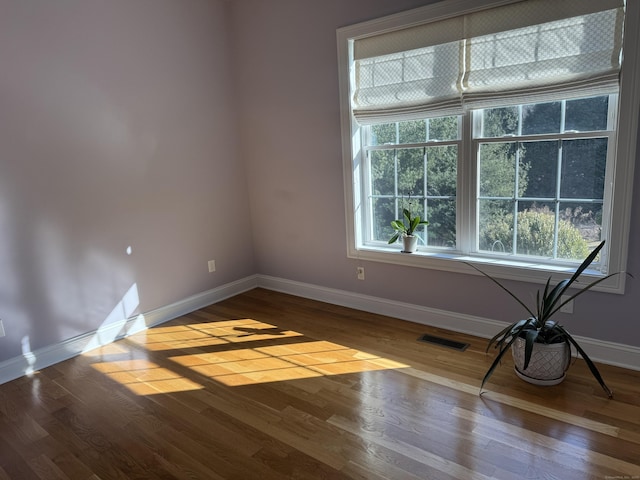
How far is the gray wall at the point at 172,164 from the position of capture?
2.79 m

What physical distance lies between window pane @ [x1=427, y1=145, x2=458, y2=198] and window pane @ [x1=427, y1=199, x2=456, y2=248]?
0.25ft

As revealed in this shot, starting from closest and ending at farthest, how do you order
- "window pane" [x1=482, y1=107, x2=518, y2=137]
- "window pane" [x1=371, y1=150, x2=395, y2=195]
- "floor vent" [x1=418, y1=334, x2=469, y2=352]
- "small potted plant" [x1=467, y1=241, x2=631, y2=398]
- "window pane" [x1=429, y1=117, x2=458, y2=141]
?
"small potted plant" [x1=467, y1=241, x2=631, y2=398] → "window pane" [x1=482, y1=107, x2=518, y2=137] → "floor vent" [x1=418, y1=334, x2=469, y2=352] → "window pane" [x1=429, y1=117, x2=458, y2=141] → "window pane" [x1=371, y1=150, x2=395, y2=195]

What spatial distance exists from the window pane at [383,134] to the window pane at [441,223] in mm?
590

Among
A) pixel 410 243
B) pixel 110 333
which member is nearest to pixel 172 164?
pixel 110 333

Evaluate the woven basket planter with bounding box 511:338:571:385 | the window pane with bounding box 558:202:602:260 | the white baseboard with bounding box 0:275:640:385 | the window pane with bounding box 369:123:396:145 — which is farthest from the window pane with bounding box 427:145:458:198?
the woven basket planter with bounding box 511:338:571:385

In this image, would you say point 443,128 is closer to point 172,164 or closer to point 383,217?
point 383,217

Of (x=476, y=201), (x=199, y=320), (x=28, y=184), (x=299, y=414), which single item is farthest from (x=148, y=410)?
(x=476, y=201)

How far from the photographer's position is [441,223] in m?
3.25

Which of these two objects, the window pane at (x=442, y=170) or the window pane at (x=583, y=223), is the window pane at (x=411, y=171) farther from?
the window pane at (x=583, y=223)

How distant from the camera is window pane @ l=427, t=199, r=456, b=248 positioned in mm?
3184

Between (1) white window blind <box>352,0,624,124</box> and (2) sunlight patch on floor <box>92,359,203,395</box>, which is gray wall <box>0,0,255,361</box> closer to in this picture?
(2) sunlight patch on floor <box>92,359,203,395</box>

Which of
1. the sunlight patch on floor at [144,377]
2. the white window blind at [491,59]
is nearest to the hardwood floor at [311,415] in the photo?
the sunlight patch on floor at [144,377]

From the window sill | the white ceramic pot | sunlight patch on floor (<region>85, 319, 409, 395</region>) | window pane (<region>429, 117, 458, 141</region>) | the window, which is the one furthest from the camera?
the white ceramic pot

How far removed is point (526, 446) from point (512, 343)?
60cm
